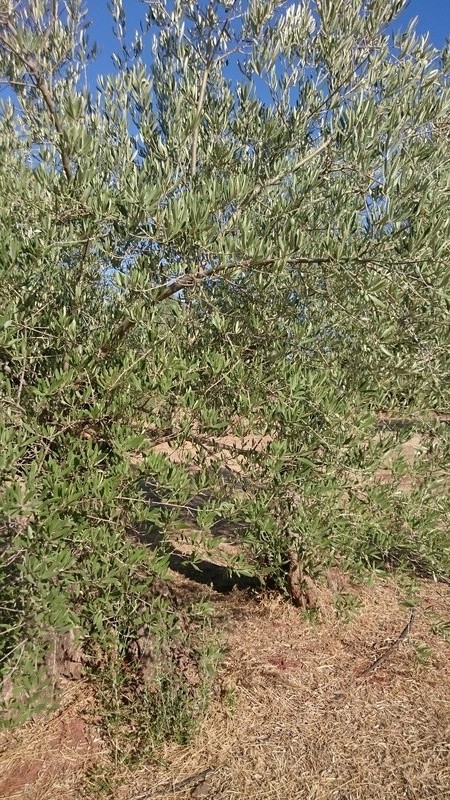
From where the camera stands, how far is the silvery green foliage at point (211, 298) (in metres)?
3.06

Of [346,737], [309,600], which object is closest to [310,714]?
[346,737]

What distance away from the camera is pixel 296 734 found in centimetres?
380

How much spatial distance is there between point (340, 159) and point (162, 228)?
126 centimetres

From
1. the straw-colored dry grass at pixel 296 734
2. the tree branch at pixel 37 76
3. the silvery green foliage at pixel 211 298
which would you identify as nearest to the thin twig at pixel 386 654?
the straw-colored dry grass at pixel 296 734

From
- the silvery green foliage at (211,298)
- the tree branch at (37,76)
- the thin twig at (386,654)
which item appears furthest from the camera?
the thin twig at (386,654)

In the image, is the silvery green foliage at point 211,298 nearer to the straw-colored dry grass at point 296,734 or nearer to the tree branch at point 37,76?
the tree branch at point 37,76

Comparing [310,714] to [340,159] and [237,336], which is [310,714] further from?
[340,159]

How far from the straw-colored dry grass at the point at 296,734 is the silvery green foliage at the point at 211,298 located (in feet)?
2.23

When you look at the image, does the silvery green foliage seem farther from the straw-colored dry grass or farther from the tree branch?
the straw-colored dry grass

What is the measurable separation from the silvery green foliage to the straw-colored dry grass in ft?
2.23

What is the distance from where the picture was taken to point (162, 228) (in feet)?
9.72

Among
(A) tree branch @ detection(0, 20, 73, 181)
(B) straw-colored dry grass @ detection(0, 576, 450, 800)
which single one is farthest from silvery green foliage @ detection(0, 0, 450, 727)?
(B) straw-colored dry grass @ detection(0, 576, 450, 800)

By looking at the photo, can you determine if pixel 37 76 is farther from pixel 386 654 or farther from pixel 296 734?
pixel 386 654

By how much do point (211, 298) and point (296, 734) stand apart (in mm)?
2791
